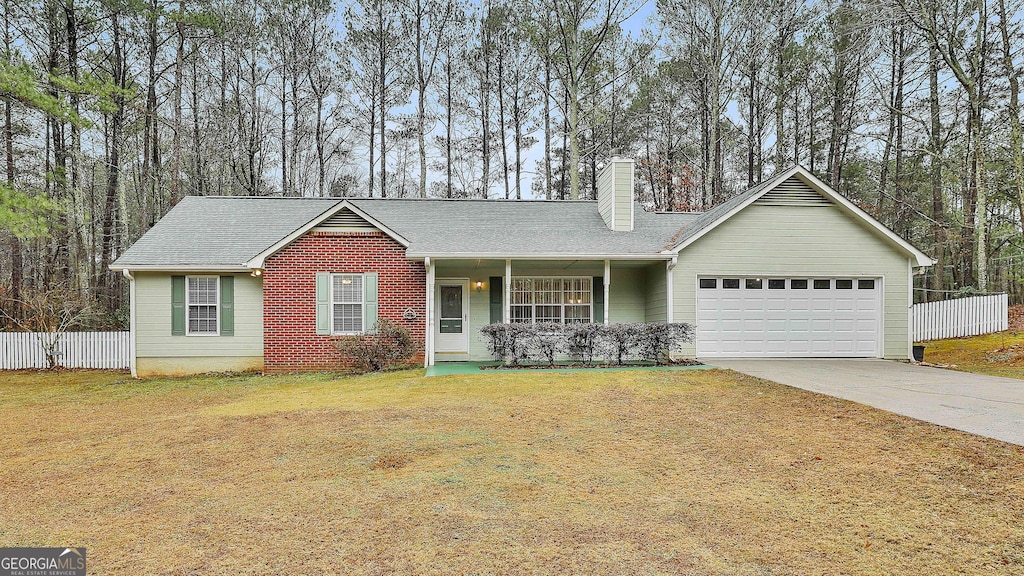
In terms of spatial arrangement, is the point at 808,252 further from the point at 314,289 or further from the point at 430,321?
the point at 314,289

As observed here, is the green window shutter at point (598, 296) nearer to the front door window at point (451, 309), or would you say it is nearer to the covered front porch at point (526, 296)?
the covered front porch at point (526, 296)

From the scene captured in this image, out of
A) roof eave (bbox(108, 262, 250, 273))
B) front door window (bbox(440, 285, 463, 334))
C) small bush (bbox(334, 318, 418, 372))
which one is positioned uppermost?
roof eave (bbox(108, 262, 250, 273))

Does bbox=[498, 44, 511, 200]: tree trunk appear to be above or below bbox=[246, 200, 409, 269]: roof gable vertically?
above

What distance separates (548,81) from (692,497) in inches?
880

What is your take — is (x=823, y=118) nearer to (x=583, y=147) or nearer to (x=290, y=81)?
(x=583, y=147)

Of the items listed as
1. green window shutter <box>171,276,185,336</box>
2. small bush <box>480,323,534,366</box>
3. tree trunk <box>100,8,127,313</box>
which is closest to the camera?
small bush <box>480,323,534,366</box>

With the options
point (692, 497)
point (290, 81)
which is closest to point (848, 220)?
point (692, 497)

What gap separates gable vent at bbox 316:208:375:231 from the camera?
41.1 feet

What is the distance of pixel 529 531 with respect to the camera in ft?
11.7

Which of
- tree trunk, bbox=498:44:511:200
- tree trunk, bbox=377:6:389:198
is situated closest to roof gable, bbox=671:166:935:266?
tree trunk, bbox=498:44:511:200

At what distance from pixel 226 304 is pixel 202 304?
54 cm

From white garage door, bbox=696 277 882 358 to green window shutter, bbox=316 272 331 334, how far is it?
333 inches

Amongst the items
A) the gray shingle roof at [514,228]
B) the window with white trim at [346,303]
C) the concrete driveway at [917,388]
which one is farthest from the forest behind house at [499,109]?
the concrete driveway at [917,388]

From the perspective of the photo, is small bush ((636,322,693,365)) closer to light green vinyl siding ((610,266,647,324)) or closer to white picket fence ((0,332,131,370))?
light green vinyl siding ((610,266,647,324))
